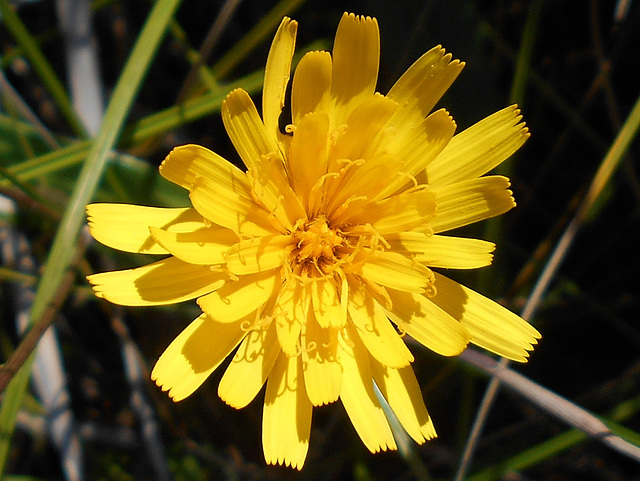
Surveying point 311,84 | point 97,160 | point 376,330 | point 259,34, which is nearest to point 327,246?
point 376,330

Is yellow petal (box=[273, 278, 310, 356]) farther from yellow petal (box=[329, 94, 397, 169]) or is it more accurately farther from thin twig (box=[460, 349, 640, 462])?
thin twig (box=[460, 349, 640, 462])

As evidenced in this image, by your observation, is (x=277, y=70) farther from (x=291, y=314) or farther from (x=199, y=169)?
(x=291, y=314)

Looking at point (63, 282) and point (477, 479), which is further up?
point (63, 282)

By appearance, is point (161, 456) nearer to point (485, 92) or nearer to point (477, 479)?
point (477, 479)

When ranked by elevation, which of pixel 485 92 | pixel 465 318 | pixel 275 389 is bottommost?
pixel 275 389

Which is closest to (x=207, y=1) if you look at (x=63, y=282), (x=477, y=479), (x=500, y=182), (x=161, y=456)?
(x=63, y=282)

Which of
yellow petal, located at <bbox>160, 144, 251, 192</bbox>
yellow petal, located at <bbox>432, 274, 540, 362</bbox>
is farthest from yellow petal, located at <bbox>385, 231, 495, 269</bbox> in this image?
yellow petal, located at <bbox>160, 144, 251, 192</bbox>

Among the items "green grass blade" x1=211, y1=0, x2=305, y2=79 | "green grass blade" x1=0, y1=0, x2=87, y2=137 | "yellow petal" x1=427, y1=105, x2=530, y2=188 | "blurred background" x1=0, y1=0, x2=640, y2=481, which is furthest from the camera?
"blurred background" x1=0, y1=0, x2=640, y2=481
